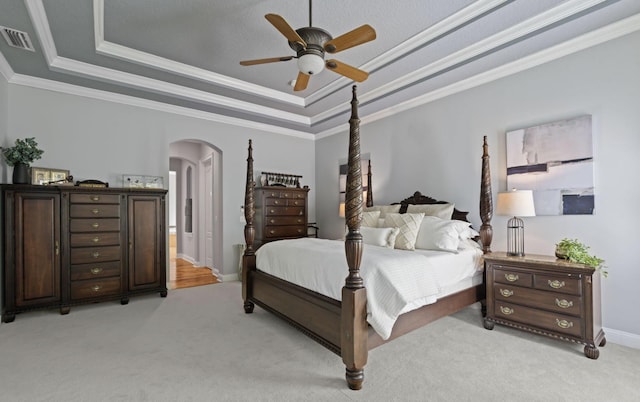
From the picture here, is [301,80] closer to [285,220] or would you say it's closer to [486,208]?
[486,208]

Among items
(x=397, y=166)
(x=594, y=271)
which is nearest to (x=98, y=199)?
(x=397, y=166)

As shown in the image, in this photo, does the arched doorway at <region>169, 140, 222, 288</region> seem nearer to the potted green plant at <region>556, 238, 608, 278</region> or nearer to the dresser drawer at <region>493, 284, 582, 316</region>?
the dresser drawer at <region>493, 284, 582, 316</region>

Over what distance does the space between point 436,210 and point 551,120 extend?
5.05ft

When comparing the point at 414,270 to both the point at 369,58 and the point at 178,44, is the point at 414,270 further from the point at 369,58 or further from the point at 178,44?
the point at 178,44

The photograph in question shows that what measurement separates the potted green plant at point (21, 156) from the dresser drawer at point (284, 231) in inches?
125

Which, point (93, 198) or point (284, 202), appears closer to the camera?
point (93, 198)

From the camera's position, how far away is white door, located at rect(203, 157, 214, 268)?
6117 millimetres

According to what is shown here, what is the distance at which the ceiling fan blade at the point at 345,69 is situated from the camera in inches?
105

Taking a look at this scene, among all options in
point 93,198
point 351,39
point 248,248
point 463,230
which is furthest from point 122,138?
point 463,230

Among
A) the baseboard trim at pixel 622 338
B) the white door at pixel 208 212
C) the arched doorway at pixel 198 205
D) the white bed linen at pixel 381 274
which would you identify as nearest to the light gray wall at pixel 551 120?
the baseboard trim at pixel 622 338

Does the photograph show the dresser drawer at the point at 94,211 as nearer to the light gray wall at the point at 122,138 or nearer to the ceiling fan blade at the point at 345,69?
the light gray wall at the point at 122,138

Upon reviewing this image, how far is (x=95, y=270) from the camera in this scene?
148 inches

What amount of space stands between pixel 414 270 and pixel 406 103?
3.05 m

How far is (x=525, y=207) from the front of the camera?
293 centimetres
